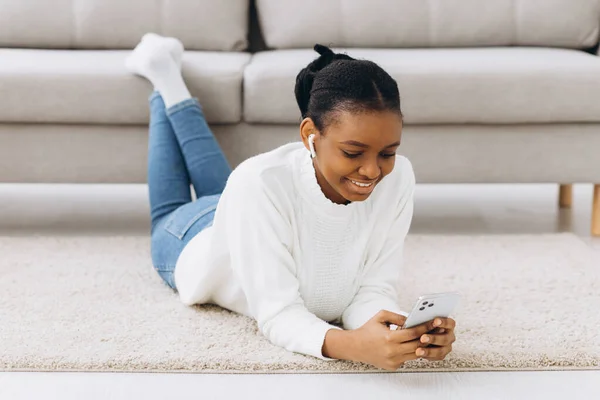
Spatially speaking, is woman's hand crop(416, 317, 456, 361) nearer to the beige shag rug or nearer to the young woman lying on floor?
the young woman lying on floor

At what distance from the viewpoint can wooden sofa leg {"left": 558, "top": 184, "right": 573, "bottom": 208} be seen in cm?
270

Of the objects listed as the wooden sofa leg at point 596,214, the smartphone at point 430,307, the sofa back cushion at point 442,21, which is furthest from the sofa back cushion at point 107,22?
the smartphone at point 430,307

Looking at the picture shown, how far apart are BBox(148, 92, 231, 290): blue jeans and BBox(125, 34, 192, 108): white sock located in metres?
0.02

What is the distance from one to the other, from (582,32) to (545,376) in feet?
4.92

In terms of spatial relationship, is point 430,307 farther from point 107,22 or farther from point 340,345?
point 107,22

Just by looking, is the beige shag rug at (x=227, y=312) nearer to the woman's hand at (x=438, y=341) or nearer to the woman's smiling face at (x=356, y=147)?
the woman's hand at (x=438, y=341)

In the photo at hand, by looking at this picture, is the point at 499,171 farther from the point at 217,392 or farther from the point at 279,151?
the point at 217,392

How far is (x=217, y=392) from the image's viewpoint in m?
1.34

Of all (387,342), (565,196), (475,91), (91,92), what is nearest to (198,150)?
(91,92)

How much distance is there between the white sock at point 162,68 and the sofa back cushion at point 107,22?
1.21ft

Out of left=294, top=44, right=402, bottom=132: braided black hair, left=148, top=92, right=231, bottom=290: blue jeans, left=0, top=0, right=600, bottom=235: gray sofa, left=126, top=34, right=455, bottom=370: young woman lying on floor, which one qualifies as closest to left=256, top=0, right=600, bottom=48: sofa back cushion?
left=0, top=0, right=600, bottom=235: gray sofa

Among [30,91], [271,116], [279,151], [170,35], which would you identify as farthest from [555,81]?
[30,91]

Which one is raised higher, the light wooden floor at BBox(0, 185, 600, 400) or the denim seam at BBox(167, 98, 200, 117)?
the denim seam at BBox(167, 98, 200, 117)

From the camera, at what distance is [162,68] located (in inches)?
84.2
